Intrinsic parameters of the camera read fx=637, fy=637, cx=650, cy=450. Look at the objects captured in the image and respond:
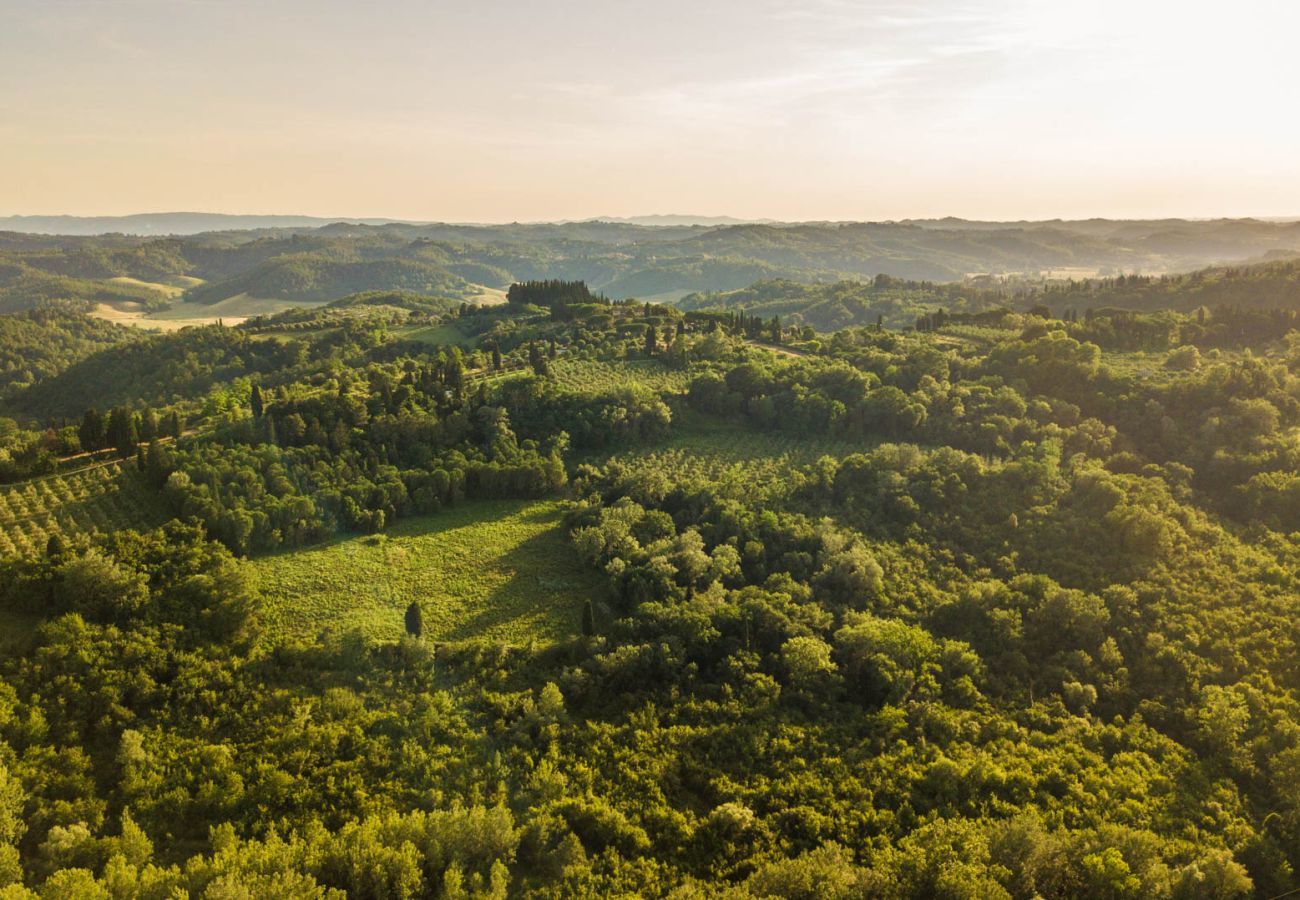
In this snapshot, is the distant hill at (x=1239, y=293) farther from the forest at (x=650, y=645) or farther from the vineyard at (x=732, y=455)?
the vineyard at (x=732, y=455)

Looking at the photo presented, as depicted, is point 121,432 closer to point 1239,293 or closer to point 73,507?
point 73,507

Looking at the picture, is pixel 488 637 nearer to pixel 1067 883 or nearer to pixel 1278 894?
pixel 1067 883

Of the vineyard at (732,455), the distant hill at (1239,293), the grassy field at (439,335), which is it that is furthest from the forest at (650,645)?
the distant hill at (1239,293)

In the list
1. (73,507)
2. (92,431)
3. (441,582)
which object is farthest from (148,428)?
(441,582)

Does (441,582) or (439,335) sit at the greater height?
(439,335)

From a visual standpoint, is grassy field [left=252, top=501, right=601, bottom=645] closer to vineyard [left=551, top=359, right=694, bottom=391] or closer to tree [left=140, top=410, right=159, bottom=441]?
tree [left=140, top=410, right=159, bottom=441]
